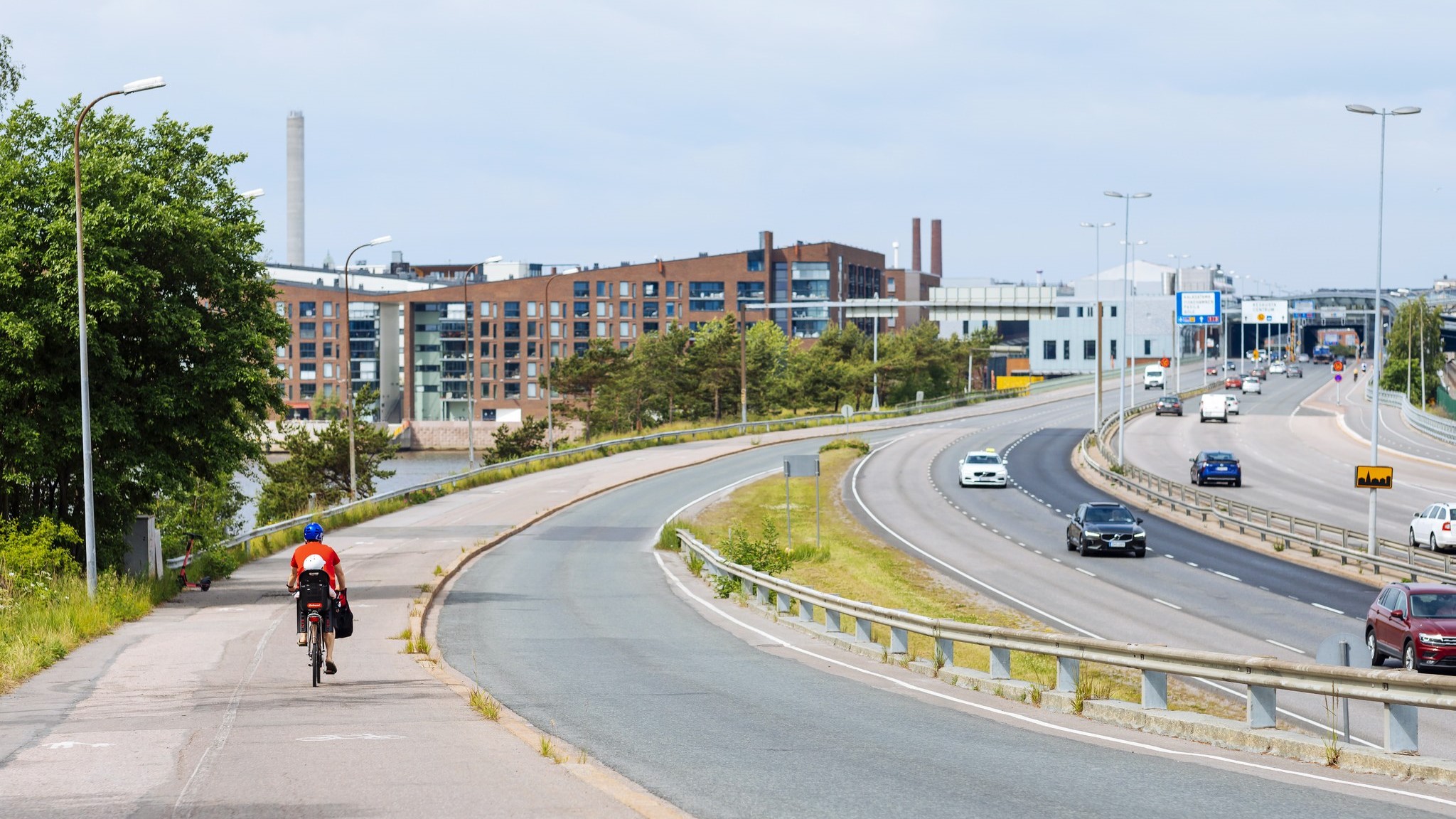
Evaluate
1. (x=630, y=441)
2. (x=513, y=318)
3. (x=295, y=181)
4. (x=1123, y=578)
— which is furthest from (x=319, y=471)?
(x=295, y=181)

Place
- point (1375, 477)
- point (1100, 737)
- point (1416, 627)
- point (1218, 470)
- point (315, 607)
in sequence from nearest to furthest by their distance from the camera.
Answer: point (1100, 737) → point (315, 607) → point (1416, 627) → point (1375, 477) → point (1218, 470)

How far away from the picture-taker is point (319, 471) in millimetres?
83500

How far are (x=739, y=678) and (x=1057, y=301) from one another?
102749 mm

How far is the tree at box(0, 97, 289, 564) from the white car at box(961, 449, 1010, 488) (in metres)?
37.8

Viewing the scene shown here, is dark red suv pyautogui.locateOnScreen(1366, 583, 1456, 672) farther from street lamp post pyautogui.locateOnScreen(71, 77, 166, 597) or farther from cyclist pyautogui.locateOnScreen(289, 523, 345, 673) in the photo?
street lamp post pyautogui.locateOnScreen(71, 77, 166, 597)

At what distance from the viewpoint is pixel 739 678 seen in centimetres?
1758

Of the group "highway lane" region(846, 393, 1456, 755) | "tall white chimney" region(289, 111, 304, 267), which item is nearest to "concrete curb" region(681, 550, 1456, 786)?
"highway lane" region(846, 393, 1456, 755)

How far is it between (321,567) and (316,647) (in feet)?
2.85

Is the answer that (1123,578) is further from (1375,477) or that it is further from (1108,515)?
(1375,477)

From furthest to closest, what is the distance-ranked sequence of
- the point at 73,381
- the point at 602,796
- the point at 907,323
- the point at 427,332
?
the point at 907,323 < the point at 427,332 < the point at 73,381 < the point at 602,796

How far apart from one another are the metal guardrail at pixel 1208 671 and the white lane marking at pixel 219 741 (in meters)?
8.07

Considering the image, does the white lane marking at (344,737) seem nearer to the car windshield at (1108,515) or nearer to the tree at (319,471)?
the car windshield at (1108,515)

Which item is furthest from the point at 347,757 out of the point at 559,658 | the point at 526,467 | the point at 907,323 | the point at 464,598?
the point at 907,323

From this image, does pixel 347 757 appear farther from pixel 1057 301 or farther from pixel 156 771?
pixel 1057 301
